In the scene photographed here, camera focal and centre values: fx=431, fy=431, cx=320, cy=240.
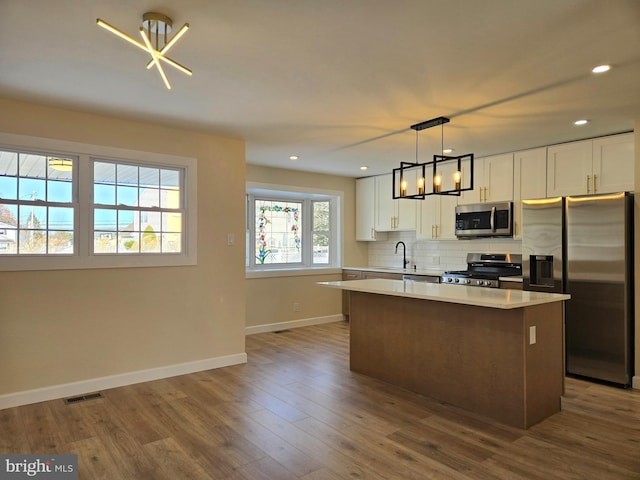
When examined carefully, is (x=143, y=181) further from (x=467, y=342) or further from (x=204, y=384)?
(x=467, y=342)

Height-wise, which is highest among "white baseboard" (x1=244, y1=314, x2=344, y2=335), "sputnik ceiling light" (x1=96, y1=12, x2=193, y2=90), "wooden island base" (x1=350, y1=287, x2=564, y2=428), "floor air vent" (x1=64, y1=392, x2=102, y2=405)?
"sputnik ceiling light" (x1=96, y1=12, x2=193, y2=90)

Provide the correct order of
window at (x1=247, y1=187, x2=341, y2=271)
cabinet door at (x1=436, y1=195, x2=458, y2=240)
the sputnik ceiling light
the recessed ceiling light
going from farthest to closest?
window at (x1=247, y1=187, x2=341, y2=271), cabinet door at (x1=436, y1=195, x2=458, y2=240), the recessed ceiling light, the sputnik ceiling light

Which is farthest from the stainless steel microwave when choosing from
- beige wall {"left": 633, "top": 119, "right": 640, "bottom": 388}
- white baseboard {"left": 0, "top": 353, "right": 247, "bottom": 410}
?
white baseboard {"left": 0, "top": 353, "right": 247, "bottom": 410}

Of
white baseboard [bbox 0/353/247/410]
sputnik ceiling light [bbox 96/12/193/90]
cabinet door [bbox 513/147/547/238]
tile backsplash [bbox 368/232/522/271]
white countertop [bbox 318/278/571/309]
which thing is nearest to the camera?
sputnik ceiling light [bbox 96/12/193/90]

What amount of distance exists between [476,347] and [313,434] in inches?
53.5

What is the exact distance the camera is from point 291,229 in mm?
6836

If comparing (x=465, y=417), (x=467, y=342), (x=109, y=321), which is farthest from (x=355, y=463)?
(x=109, y=321)

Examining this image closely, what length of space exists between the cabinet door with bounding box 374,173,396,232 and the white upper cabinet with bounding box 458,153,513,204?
1.35 metres

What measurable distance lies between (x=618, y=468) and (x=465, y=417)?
94cm

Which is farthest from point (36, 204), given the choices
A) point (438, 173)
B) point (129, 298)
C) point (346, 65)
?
point (438, 173)

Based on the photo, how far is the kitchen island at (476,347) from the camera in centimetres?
→ 297

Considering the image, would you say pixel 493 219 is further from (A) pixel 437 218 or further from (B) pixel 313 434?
(B) pixel 313 434

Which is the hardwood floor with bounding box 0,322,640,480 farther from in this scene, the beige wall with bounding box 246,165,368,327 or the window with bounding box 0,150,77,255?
the beige wall with bounding box 246,165,368,327

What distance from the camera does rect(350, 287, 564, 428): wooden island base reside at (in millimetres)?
2982
